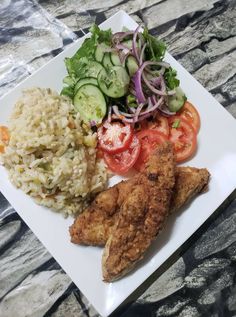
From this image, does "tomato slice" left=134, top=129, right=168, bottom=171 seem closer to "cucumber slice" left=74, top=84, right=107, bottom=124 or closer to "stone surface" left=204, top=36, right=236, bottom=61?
"cucumber slice" left=74, top=84, right=107, bottom=124

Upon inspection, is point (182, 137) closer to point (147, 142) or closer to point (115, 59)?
point (147, 142)

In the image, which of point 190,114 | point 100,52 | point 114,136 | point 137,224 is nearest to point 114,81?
point 100,52

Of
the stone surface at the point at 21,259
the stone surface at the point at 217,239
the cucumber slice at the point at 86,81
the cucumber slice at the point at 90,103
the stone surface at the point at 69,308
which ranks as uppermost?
the cucumber slice at the point at 86,81

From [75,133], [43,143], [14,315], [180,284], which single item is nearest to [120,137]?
[75,133]

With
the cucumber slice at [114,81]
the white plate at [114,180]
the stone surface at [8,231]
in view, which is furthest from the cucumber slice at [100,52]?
the stone surface at [8,231]

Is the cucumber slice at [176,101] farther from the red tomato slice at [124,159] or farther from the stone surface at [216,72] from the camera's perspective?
the stone surface at [216,72]

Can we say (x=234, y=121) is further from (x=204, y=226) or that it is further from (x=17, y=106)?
(x=17, y=106)

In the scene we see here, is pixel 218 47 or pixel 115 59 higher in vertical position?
pixel 115 59
